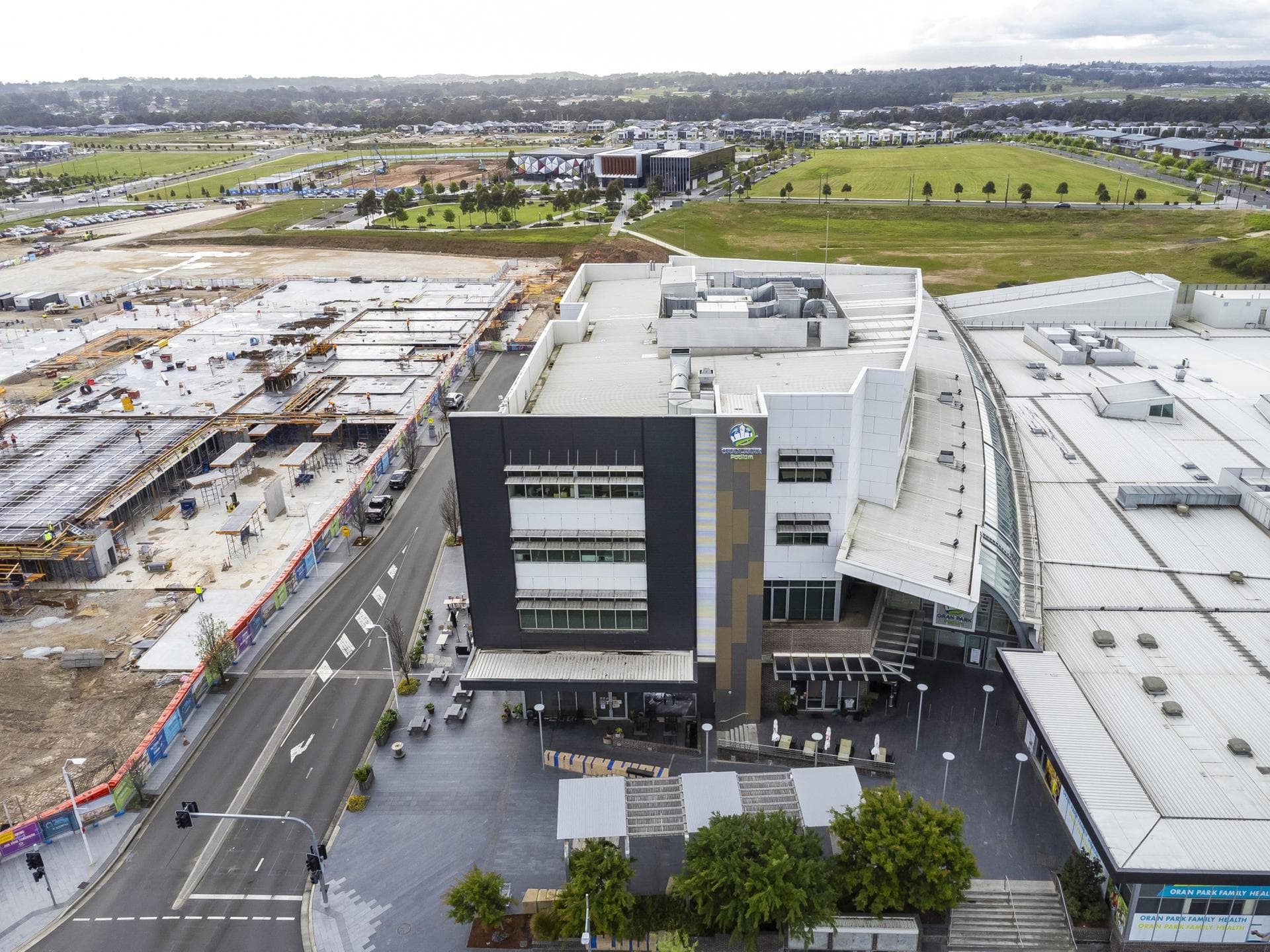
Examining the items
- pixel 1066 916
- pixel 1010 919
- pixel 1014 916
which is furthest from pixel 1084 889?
pixel 1010 919

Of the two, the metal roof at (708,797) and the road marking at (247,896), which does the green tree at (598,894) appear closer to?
the metal roof at (708,797)

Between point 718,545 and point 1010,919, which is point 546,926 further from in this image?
point 718,545

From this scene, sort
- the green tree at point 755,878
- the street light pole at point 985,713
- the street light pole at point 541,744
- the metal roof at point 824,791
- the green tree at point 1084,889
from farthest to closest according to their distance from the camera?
the street light pole at point 985,713 → the street light pole at point 541,744 → the metal roof at point 824,791 → the green tree at point 1084,889 → the green tree at point 755,878

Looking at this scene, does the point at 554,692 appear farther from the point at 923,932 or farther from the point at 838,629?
the point at 923,932

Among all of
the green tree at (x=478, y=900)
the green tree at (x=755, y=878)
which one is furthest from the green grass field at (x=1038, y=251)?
the green tree at (x=478, y=900)

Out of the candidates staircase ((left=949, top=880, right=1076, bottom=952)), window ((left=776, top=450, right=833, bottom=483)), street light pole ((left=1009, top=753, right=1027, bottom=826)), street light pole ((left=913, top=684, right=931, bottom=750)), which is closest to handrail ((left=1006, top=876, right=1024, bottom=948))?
staircase ((left=949, top=880, right=1076, bottom=952))
